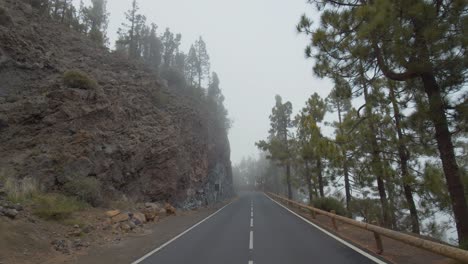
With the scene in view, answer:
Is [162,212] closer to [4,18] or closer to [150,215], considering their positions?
[150,215]

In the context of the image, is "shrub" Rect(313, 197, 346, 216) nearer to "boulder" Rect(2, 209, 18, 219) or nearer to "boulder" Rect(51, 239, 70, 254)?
"boulder" Rect(51, 239, 70, 254)

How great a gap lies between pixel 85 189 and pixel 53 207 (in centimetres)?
344

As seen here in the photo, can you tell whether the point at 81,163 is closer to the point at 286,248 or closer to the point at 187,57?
the point at 286,248

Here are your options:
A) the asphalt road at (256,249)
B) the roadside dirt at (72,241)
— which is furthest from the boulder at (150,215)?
the asphalt road at (256,249)

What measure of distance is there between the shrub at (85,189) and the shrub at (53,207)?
1.05m

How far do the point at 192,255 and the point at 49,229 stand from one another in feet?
17.4

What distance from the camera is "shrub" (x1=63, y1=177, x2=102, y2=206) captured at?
1506 cm

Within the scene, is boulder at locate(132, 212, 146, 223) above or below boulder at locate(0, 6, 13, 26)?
below

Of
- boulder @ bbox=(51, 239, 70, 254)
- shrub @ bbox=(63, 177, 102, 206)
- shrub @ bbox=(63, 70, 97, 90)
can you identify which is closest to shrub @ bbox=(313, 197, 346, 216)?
shrub @ bbox=(63, 177, 102, 206)

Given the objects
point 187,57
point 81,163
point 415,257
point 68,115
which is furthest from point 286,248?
point 187,57

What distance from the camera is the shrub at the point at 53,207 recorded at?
11469 mm

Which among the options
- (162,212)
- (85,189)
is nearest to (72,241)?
(85,189)

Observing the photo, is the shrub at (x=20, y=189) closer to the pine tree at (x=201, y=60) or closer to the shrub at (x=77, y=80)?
the shrub at (x=77, y=80)

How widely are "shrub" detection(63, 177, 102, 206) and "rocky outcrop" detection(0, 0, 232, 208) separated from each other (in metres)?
0.50
